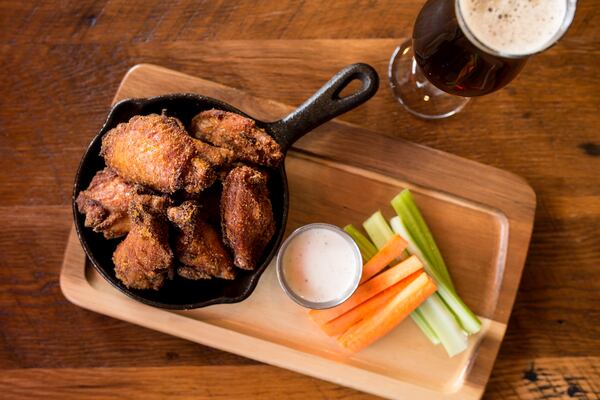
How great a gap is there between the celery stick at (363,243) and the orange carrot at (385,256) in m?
0.04

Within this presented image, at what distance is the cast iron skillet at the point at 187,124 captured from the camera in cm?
178

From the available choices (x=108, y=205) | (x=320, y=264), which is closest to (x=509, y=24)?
(x=320, y=264)

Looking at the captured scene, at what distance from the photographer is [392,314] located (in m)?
1.99

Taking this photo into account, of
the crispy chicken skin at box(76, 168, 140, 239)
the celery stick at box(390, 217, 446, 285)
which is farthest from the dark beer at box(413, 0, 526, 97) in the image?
the crispy chicken skin at box(76, 168, 140, 239)

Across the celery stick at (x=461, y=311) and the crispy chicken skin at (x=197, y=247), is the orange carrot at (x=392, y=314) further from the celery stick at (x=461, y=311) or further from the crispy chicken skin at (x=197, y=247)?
the crispy chicken skin at (x=197, y=247)

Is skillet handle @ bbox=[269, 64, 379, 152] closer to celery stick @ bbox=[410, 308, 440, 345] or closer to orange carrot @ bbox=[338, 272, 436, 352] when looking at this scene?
orange carrot @ bbox=[338, 272, 436, 352]

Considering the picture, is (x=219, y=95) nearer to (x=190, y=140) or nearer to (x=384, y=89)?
(x=190, y=140)

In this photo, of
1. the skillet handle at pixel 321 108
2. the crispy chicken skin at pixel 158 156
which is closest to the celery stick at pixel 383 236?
the skillet handle at pixel 321 108

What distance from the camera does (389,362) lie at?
208 cm

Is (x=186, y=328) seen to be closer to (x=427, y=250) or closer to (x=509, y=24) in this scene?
(x=427, y=250)

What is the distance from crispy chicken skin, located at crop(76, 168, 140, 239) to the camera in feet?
5.57

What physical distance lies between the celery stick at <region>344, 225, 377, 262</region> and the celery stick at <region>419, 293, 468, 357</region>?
25 cm

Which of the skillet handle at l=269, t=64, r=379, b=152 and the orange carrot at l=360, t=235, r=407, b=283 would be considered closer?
the skillet handle at l=269, t=64, r=379, b=152

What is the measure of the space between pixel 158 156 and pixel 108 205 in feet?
0.74
